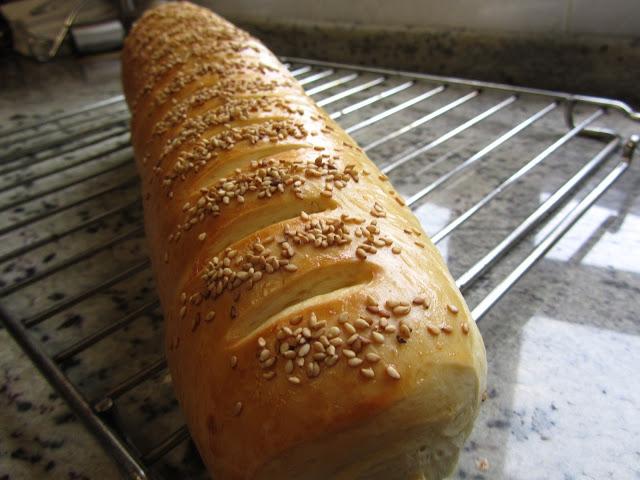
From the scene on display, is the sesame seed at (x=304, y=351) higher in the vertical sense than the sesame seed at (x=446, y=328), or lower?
higher

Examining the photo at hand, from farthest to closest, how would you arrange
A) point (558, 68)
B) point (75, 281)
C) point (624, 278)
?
1. point (558, 68)
2. point (75, 281)
3. point (624, 278)

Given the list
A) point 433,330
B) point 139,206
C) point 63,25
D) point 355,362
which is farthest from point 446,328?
point 63,25

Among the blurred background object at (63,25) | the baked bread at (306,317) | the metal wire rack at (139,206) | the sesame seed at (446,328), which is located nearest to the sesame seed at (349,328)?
the baked bread at (306,317)

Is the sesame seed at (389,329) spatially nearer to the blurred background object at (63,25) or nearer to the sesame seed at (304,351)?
the sesame seed at (304,351)

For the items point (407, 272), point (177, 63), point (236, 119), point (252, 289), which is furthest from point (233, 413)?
point (177, 63)

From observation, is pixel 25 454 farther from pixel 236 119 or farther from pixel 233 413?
pixel 236 119

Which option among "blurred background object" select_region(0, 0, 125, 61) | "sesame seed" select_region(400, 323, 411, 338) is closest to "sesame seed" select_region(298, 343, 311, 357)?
"sesame seed" select_region(400, 323, 411, 338)
